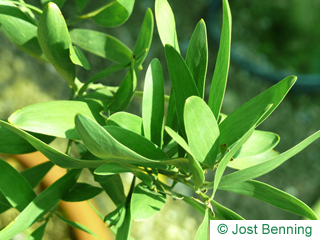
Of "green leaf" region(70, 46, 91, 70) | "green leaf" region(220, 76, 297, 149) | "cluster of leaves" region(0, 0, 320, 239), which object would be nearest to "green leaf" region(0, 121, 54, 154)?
"cluster of leaves" region(0, 0, 320, 239)

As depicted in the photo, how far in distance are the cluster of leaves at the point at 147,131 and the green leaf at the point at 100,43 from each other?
0.15ft

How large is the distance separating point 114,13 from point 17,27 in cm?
11

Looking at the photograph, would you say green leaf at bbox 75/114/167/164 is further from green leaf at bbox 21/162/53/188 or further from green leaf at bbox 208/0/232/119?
green leaf at bbox 21/162/53/188

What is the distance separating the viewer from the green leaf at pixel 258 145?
37 centimetres

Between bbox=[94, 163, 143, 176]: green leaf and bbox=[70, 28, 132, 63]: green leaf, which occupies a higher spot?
bbox=[70, 28, 132, 63]: green leaf

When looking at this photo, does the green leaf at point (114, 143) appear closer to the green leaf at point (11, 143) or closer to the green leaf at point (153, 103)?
the green leaf at point (153, 103)

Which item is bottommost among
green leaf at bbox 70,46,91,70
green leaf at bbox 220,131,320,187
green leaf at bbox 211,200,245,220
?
green leaf at bbox 211,200,245,220

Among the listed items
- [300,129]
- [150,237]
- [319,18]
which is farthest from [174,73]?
[319,18]

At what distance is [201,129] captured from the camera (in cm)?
27

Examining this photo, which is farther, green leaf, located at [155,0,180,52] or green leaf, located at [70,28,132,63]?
green leaf, located at [70,28,132,63]

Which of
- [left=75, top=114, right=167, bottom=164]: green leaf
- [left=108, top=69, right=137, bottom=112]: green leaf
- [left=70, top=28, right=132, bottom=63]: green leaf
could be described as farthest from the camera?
[left=70, top=28, right=132, bottom=63]: green leaf

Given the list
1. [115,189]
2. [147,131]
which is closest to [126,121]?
[147,131]

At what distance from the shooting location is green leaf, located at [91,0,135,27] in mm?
406

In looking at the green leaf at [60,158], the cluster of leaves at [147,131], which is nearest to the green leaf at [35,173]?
the cluster of leaves at [147,131]
